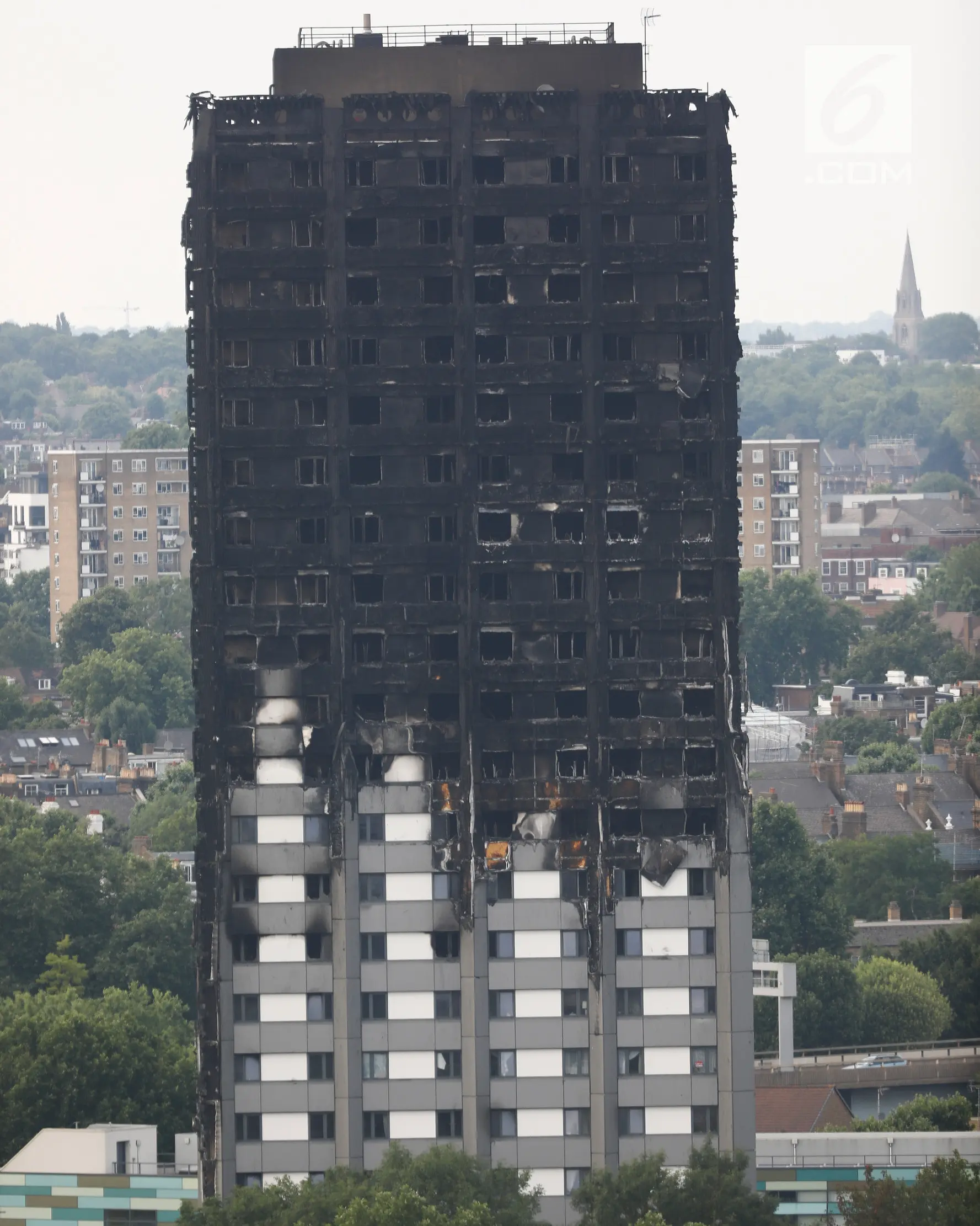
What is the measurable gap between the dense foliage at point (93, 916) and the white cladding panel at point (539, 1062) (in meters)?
60.0

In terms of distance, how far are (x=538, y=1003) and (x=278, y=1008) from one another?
7.22m

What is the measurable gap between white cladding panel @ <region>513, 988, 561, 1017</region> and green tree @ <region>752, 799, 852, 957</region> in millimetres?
65301

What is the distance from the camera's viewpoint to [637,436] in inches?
4614

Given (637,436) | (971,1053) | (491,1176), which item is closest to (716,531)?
(637,436)

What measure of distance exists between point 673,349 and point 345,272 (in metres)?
9.51

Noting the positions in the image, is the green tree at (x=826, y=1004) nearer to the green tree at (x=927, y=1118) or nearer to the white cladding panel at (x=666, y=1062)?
the green tree at (x=927, y=1118)

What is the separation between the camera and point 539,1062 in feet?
379

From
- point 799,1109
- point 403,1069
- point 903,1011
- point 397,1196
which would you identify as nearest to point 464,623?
point 403,1069

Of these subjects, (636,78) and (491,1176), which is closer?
(491,1176)

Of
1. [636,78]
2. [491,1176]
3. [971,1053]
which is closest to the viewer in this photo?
[491,1176]

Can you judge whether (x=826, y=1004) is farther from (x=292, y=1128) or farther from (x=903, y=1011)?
(x=292, y=1128)

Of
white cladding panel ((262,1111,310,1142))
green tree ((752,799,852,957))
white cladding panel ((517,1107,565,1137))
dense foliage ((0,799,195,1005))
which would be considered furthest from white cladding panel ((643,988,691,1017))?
green tree ((752,799,852,957))

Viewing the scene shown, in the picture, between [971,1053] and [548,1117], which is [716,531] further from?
[971,1053]

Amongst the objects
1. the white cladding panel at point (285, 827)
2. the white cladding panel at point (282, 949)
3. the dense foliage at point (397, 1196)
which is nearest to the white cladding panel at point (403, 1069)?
the dense foliage at point (397, 1196)
